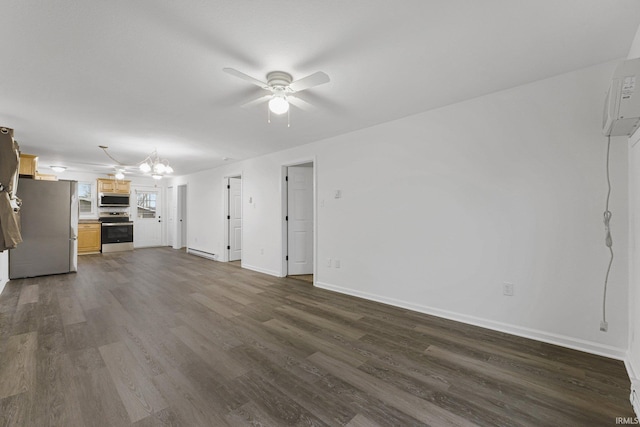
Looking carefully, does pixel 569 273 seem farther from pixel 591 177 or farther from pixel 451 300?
pixel 451 300

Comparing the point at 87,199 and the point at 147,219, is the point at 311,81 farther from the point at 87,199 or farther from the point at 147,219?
the point at 87,199

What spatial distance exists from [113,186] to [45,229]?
11.6 feet

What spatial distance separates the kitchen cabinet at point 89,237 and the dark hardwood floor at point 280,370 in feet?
16.2

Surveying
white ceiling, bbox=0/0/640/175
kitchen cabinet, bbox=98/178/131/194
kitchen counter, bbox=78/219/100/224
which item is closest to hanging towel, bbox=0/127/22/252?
white ceiling, bbox=0/0/640/175

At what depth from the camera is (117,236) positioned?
8039 millimetres

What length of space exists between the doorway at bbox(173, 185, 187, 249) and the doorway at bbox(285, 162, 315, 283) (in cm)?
553

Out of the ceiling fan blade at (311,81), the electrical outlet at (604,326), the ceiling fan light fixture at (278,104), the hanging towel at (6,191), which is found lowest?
the electrical outlet at (604,326)

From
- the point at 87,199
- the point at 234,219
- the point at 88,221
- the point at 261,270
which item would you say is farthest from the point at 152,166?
the point at 87,199

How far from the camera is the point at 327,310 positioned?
3320 millimetres

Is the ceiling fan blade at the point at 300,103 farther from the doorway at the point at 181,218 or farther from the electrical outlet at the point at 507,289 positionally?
the doorway at the point at 181,218

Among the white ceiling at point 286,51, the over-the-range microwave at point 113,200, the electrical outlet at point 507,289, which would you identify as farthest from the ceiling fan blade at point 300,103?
the over-the-range microwave at point 113,200

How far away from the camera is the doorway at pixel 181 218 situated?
883cm

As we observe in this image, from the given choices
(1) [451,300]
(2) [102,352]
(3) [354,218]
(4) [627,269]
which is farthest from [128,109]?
(4) [627,269]

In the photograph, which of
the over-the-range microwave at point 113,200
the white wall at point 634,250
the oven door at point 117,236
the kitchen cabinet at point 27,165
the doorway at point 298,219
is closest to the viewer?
the white wall at point 634,250
